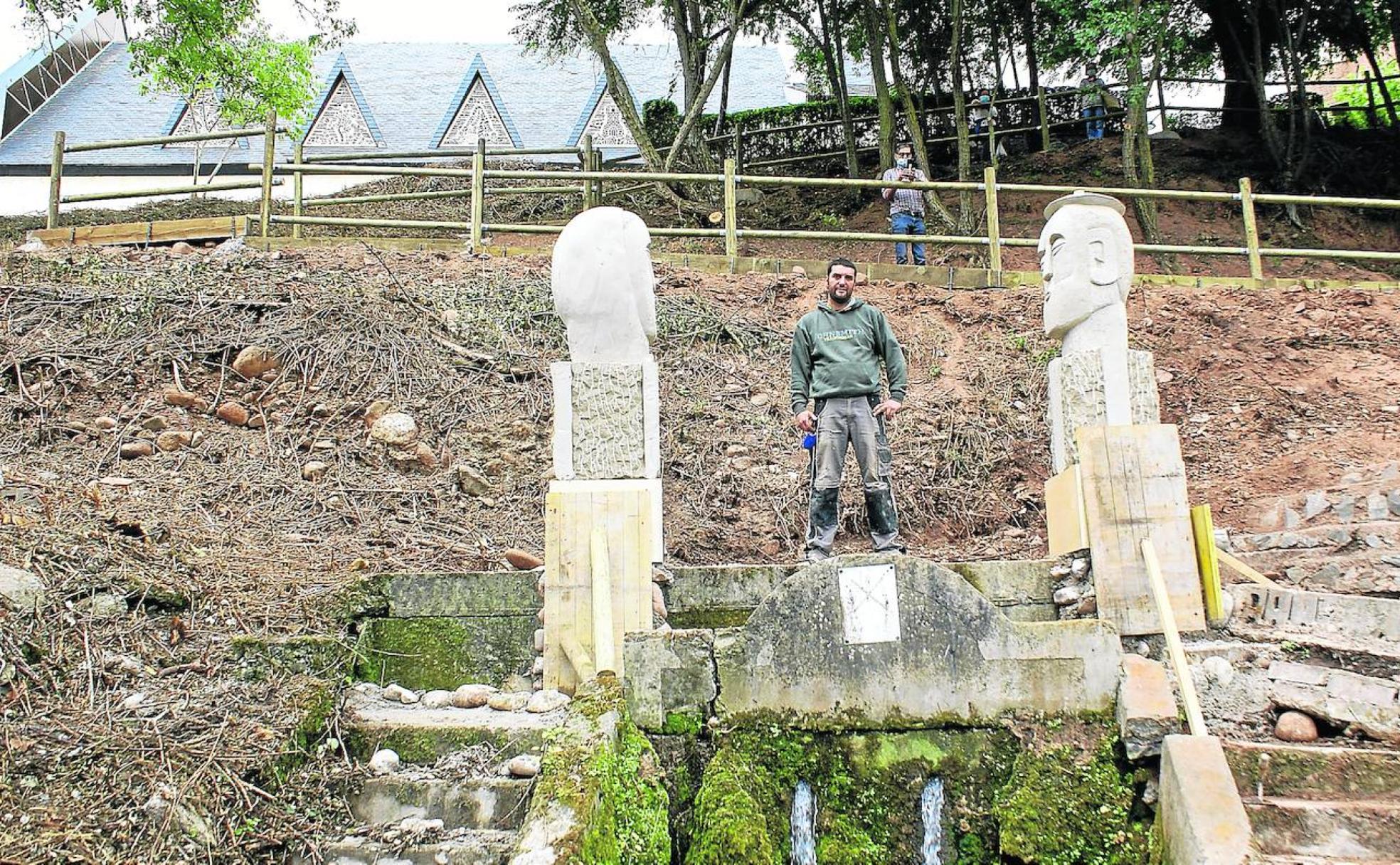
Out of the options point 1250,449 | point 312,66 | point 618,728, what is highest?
point 312,66

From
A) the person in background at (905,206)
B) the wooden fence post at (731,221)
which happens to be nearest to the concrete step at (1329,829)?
the wooden fence post at (731,221)

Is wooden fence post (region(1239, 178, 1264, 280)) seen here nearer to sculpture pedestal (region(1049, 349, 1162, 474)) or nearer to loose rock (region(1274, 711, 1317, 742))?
sculpture pedestal (region(1049, 349, 1162, 474))

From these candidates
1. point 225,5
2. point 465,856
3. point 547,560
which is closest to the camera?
point 465,856

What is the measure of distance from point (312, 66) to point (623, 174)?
42.3 feet

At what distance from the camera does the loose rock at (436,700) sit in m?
4.81

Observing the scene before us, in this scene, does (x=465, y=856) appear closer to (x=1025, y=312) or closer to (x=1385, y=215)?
(x=1025, y=312)

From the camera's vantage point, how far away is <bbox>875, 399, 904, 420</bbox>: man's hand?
18.2 feet

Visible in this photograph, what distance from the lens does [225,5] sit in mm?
14516

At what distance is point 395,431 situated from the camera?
8148 mm

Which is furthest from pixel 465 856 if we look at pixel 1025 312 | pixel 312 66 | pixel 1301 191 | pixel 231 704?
pixel 312 66

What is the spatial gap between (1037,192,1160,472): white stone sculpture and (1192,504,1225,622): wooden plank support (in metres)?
0.70

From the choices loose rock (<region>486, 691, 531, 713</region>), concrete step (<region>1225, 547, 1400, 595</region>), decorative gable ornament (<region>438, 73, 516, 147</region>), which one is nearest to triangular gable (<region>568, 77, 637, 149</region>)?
decorative gable ornament (<region>438, 73, 516, 147</region>)

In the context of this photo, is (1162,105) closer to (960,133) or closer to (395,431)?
(960,133)

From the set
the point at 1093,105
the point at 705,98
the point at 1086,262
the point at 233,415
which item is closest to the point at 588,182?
the point at 705,98
